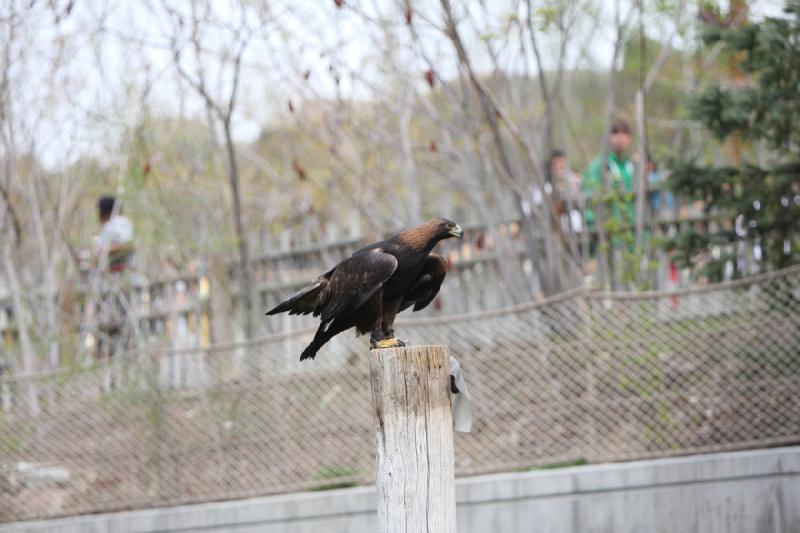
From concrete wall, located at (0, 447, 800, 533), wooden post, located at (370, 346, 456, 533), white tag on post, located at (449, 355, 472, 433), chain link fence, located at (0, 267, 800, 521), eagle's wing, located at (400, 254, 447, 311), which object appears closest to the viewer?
wooden post, located at (370, 346, 456, 533)

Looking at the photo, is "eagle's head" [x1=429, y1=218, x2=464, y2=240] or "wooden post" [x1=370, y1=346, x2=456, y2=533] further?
"eagle's head" [x1=429, y1=218, x2=464, y2=240]

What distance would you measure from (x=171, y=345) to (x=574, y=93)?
1163 cm

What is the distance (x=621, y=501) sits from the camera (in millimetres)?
7047

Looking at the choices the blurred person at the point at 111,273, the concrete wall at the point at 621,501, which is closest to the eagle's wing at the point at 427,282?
the concrete wall at the point at 621,501

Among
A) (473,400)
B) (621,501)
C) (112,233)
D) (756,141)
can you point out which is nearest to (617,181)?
(756,141)

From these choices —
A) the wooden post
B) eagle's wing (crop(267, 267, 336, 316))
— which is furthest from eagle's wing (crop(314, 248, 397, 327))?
the wooden post

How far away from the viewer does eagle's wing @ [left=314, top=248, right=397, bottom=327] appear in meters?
5.30

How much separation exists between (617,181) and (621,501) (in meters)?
3.37

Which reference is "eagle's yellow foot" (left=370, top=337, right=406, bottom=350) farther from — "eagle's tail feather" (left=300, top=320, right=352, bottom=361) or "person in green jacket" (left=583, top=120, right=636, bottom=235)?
"person in green jacket" (left=583, top=120, right=636, bottom=235)

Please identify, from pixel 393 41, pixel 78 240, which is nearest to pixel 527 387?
pixel 393 41

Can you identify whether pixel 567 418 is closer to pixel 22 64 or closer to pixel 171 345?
pixel 171 345

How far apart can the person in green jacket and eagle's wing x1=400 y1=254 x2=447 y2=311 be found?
3648 millimetres

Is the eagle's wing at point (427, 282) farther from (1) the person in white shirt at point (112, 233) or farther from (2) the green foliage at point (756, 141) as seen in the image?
(1) the person in white shirt at point (112, 233)

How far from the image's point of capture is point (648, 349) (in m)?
7.57
